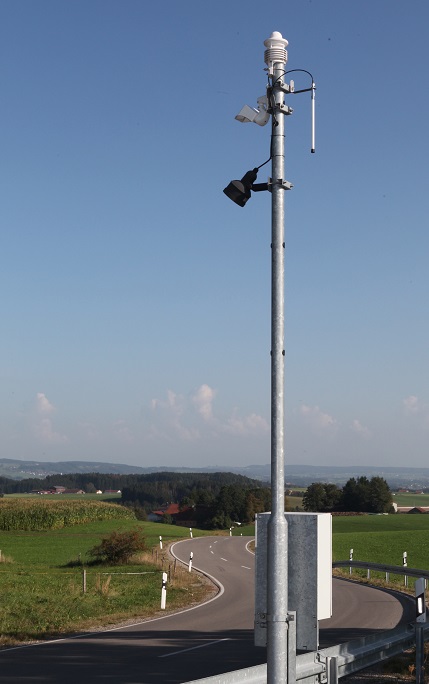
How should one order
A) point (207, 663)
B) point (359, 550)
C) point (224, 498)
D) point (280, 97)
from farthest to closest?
point (224, 498)
point (359, 550)
point (207, 663)
point (280, 97)

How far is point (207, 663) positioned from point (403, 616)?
31.2ft

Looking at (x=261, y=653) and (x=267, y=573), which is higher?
(x=267, y=573)

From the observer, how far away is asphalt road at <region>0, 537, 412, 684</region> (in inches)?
551

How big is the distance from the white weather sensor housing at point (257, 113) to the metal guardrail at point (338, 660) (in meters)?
5.15

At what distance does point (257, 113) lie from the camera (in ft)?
25.4

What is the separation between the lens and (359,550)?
57625 mm

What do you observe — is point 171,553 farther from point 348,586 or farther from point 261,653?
point 261,653

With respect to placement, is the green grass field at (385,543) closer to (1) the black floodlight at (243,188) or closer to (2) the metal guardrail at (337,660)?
(2) the metal guardrail at (337,660)

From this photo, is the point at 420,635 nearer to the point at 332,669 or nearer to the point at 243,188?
the point at 332,669

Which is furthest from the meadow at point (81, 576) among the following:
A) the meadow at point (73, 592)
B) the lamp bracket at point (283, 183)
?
the lamp bracket at point (283, 183)

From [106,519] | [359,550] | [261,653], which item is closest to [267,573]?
[261,653]

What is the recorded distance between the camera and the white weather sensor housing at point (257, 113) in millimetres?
7734

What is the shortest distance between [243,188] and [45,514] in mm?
62992

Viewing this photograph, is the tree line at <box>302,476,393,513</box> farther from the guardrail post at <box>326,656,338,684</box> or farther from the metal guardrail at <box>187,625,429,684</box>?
the guardrail post at <box>326,656,338,684</box>
